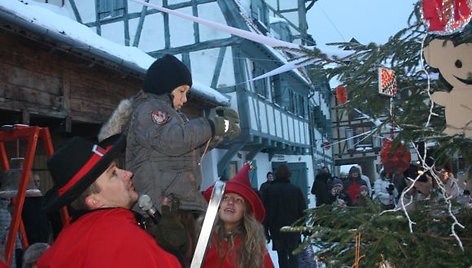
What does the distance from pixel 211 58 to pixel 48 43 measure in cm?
706

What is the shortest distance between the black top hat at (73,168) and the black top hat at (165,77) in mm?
805

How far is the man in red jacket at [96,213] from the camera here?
1547 mm

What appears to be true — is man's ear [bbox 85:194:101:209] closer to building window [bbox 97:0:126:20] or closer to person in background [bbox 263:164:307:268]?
person in background [bbox 263:164:307:268]

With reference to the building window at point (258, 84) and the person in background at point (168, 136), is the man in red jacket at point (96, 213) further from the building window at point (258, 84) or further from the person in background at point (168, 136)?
the building window at point (258, 84)

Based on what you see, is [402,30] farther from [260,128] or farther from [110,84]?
[260,128]

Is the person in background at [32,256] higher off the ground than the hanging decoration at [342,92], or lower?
lower

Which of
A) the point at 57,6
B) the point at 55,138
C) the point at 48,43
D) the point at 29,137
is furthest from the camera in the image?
the point at 57,6

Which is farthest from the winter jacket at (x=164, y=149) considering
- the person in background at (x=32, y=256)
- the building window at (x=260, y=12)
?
the building window at (x=260, y=12)

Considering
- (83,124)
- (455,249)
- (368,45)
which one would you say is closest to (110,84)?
(83,124)

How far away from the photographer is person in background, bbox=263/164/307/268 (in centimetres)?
694

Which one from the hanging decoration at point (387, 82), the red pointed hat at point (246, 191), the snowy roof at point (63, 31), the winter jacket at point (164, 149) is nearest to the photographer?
the hanging decoration at point (387, 82)

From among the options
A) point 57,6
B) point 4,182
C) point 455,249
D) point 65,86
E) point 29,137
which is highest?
point 57,6

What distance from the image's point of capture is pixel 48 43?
607 cm

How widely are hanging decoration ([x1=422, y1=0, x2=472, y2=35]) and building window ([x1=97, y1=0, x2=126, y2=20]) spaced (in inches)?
488
